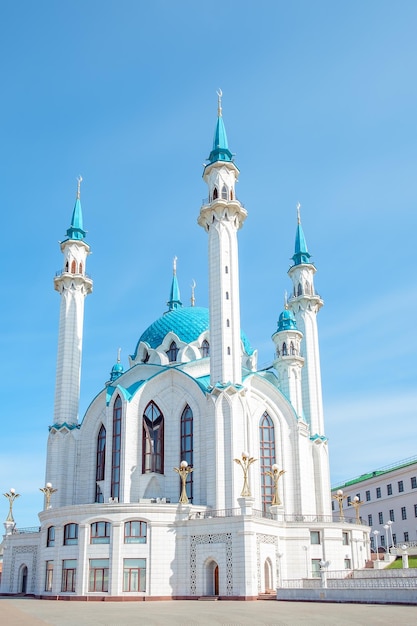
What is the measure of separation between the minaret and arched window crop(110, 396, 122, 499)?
13.0m

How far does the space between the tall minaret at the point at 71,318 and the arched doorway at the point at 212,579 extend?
15.8 metres

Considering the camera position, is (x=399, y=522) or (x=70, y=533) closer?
(x=70, y=533)

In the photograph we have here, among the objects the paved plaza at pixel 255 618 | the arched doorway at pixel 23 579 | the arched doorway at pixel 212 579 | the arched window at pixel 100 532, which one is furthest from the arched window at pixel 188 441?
the paved plaza at pixel 255 618

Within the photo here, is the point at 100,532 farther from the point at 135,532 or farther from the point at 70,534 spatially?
the point at 70,534

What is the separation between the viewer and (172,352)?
161 feet

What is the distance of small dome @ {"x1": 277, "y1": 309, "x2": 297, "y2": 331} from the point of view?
50.1 metres

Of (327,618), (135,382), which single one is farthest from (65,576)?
(327,618)

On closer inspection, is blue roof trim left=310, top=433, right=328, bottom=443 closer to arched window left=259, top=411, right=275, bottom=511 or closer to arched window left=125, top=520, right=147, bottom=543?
arched window left=259, top=411, right=275, bottom=511

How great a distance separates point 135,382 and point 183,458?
23.3ft

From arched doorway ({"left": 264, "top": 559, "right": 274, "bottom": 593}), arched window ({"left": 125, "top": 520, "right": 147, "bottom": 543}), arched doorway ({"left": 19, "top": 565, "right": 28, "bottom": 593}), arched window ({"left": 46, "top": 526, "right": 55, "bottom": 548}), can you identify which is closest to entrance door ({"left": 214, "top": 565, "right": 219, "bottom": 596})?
arched doorway ({"left": 264, "top": 559, "right": 274, "bottom": 593})

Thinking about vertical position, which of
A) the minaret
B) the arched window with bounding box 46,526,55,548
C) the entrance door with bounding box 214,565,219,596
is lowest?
the entrance door with bounding box 214,565,219,596

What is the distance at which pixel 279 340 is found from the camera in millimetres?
49969

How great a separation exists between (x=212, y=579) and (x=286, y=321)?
22.1 metres

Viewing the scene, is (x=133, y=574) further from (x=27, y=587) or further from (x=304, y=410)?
(x=304, y=410)
